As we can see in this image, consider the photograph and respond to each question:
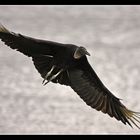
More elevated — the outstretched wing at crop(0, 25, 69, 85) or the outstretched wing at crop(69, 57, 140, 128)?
the outstretched wing at crop(0, 25, 69, 85)

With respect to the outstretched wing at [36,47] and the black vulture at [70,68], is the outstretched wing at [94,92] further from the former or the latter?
the outstretched wing at [36,47]

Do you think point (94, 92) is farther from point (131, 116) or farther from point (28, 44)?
point (28, 44)

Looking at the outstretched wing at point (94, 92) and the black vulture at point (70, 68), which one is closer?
the black vulture at point (70, 68)

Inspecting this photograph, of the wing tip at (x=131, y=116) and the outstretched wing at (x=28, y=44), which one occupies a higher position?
the outstretched wing at (x=28, y=44)

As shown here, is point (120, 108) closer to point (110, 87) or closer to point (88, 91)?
point (88, 91)

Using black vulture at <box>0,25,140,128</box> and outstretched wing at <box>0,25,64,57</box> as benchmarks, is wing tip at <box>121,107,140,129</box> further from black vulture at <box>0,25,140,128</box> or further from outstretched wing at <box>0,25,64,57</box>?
outstretched wing at <box>0,25,64,57</box>

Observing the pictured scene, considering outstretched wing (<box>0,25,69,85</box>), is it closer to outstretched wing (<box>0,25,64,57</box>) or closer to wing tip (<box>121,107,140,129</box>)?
outstretched wing (<box>0,25,64,57</box>)

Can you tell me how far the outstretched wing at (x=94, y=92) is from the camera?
707cm

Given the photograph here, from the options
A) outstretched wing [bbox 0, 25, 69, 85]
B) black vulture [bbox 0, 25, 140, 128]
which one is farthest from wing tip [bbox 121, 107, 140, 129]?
outstretched wing [bbox 0, 25, 69, 85]

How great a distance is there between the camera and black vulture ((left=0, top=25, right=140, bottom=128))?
6941mm

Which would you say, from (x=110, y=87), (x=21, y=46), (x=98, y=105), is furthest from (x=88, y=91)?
(x=110, y=87)

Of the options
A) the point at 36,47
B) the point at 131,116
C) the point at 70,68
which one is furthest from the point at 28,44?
the point at 131,116

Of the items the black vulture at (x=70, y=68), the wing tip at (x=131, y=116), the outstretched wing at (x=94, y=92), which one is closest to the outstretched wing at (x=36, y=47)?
the black vulture at (x=70, y=68)

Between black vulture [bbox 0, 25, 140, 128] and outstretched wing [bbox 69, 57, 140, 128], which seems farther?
outstretched wing [bbox 69, 57, 140, 128]
